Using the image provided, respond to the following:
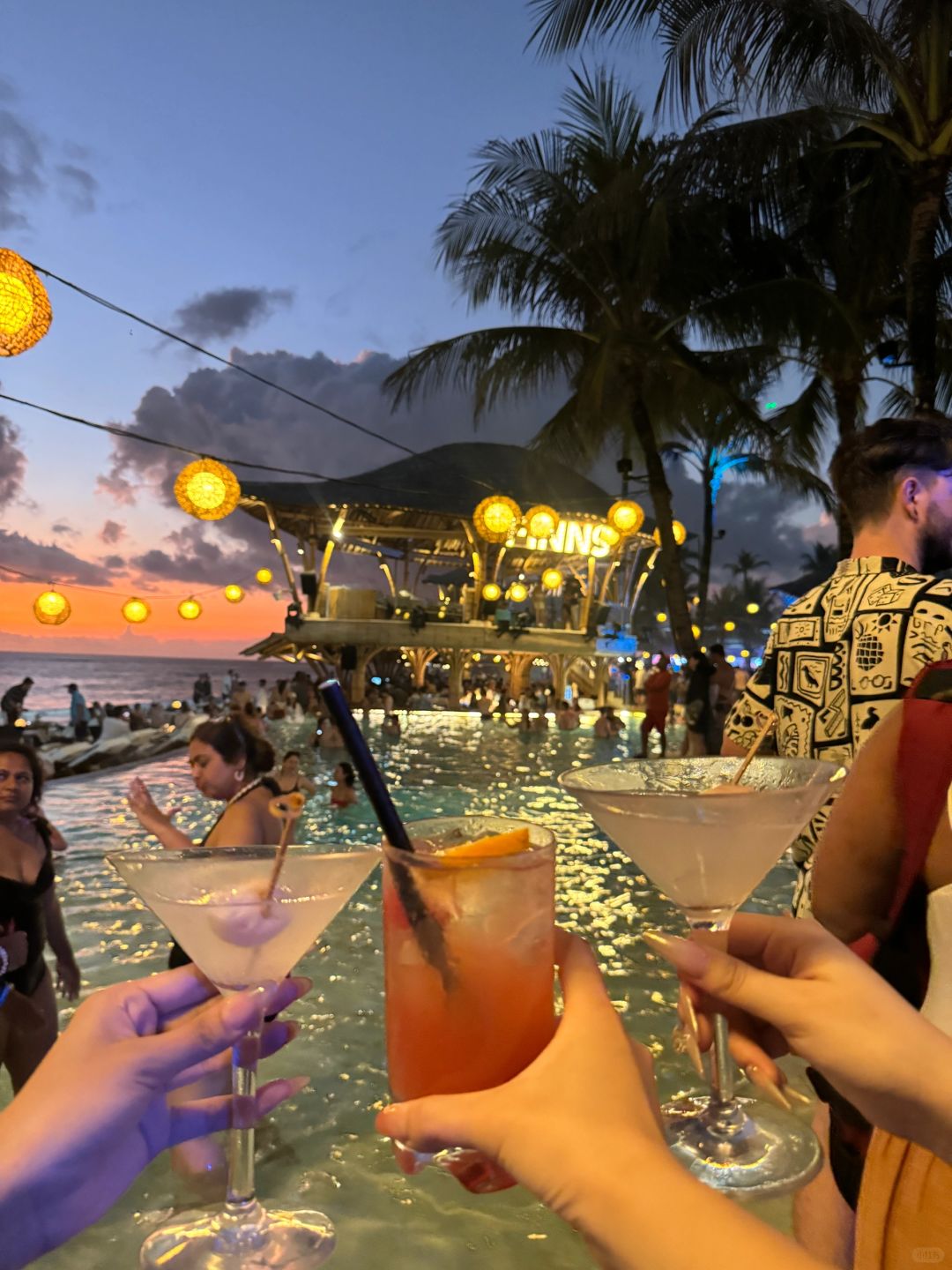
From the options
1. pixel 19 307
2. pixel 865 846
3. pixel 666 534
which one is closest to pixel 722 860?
pixel 865 846

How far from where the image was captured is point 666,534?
39.6ft

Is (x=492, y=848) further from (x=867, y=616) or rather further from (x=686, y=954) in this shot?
(x=867, y=616)

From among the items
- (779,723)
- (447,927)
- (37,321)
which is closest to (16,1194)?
(447,927)

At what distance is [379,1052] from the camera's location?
3.79 meters

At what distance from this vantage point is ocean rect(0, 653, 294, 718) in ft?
204

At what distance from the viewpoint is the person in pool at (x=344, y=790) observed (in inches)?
378

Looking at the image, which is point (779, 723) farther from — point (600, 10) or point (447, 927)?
point (600, 10)

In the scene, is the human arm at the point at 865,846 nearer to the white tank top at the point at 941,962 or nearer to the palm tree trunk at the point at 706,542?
the white tank top at the point at 941,962

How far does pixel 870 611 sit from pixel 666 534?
32.6ft

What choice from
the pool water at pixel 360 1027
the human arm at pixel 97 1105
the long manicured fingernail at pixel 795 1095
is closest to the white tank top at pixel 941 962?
the long manicured fingernail at pixel 795 1095

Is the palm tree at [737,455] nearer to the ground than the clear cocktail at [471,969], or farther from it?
farther from it

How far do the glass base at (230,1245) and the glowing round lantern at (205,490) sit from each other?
9.41 meters

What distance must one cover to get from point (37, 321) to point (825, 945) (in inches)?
280

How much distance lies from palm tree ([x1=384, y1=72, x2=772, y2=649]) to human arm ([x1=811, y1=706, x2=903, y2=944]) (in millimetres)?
10396
